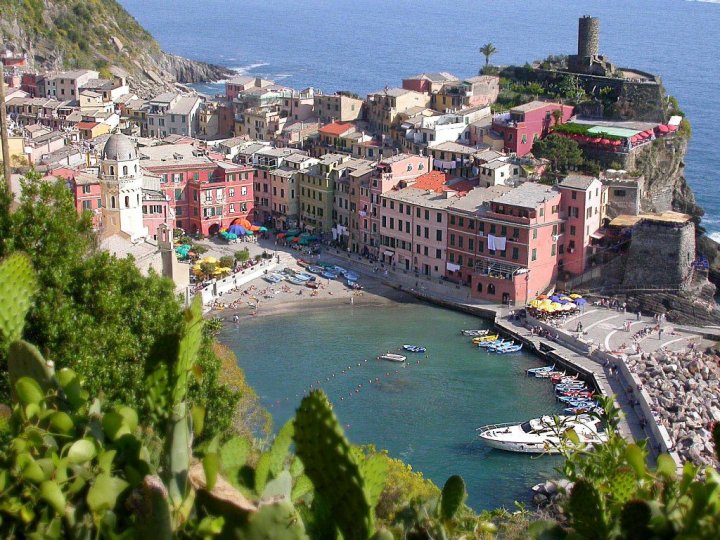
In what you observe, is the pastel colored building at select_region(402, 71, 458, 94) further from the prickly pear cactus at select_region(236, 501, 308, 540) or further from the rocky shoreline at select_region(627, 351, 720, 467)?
the prickly pear cactus at select_region(236, 501, 308, 540)

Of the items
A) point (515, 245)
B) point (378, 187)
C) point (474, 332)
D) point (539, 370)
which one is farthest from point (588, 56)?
point (539, 370)

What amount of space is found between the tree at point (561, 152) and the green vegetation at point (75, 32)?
4102cm

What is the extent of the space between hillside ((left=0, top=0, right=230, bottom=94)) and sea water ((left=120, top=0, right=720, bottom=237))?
6231 mm

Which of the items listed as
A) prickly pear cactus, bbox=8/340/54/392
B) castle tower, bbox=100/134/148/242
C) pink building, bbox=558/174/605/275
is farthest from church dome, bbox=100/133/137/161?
prickly pear cactus, bbox=8/340/54/392

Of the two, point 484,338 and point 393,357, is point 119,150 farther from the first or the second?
point 484,338

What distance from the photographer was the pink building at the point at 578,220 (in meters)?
39.3

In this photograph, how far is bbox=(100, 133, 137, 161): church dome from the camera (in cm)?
3797

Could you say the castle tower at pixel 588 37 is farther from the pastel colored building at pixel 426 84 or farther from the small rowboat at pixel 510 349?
the small rowboat at pixel 510 349

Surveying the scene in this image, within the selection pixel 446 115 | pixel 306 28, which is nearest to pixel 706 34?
pixel 306 28

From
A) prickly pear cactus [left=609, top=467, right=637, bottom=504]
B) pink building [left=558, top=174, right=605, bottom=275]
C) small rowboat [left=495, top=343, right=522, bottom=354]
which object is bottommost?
small rowboat [left=495, top=343, right=522, bottom=354]

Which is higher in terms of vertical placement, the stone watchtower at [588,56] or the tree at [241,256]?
the stone watchtower at [588,56]

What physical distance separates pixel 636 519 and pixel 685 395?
82.4 ft

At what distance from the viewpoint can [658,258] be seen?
39219 mm

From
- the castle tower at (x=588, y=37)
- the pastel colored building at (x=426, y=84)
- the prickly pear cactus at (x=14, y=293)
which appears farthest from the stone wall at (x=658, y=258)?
the prickly pear cactus at (x=14, y=293)
